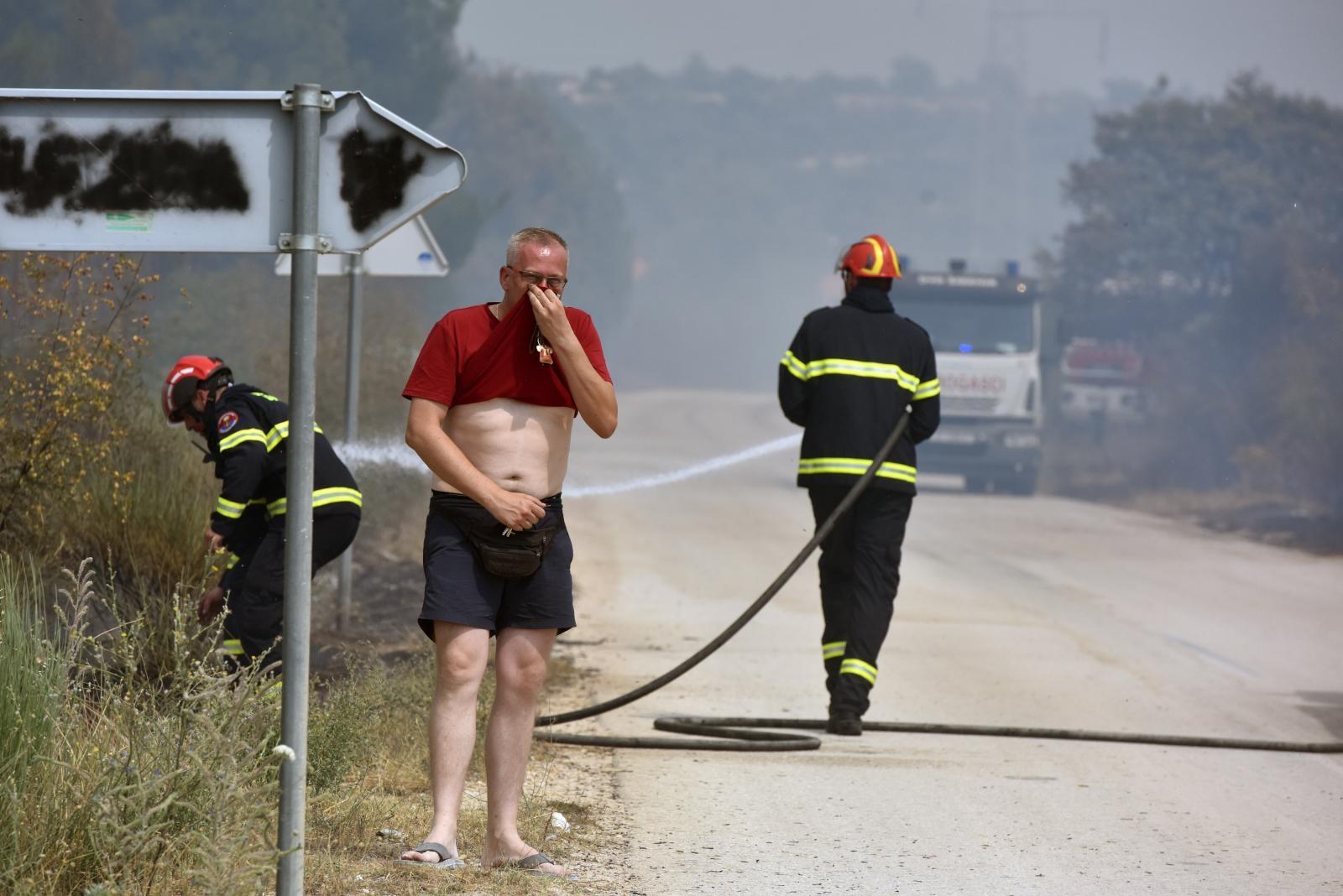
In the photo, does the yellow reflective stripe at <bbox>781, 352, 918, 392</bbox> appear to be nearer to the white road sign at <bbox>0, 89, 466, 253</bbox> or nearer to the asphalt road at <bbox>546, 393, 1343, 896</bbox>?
the asphalt road at <bbox>546, 393, 1343, 896</bbox>

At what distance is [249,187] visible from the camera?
3.92m

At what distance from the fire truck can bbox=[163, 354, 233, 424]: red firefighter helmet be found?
706 inches

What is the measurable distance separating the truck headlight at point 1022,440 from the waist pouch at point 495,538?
2021 cm

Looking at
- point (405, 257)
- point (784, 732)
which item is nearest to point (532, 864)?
point (784, 732)

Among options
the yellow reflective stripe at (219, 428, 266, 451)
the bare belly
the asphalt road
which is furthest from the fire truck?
the bare belly

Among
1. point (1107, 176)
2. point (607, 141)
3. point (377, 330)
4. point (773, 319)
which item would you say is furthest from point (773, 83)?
point (377, 330)

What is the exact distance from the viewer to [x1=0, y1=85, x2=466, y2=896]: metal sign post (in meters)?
3.85

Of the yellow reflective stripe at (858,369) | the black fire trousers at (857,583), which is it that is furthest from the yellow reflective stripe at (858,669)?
the yellow reflective stripe at (858,369)

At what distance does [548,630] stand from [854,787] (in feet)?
6.27

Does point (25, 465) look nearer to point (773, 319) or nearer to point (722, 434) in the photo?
point (722, 434)

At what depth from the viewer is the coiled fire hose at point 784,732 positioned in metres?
7.29

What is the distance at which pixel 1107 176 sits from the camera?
44219 millimetres

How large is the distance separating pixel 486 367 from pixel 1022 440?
20.3 metres

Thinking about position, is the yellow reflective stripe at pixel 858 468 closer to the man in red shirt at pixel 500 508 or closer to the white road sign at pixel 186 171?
the man in red shirt at pixel 500 508
